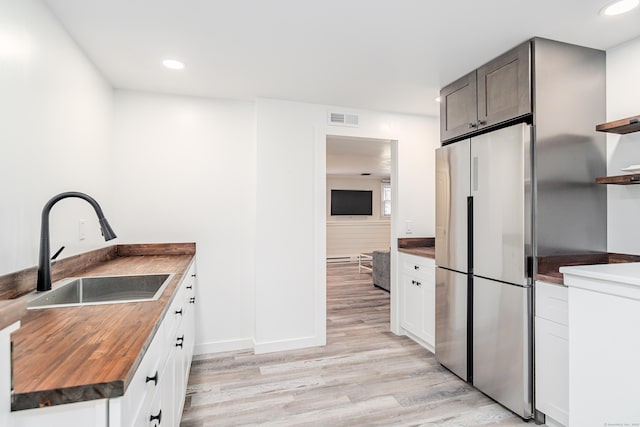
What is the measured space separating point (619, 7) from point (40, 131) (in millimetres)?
3048

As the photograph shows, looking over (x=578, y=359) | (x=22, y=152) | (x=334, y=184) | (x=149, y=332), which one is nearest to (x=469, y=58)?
(x=578, y=359)

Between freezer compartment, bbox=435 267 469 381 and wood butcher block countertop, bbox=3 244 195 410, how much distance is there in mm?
2019

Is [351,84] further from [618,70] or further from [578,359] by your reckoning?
[578,359]

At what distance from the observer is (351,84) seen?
277 centimetres

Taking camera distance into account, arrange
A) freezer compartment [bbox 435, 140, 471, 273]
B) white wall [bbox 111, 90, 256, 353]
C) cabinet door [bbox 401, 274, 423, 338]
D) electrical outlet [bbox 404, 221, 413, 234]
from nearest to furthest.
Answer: freezer compartment [bbox 435, 140, 471, 273] < white wall [bbox 111, 90, 256, 353] < cabinet door [bbox 401, 274, 423, 338] < electrical outlet [bbox 404, 221, 413, 234]

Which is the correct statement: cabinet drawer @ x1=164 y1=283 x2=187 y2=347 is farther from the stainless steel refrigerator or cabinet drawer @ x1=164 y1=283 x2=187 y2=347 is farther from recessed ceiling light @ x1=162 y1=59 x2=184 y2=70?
the stainless steel refrigerator

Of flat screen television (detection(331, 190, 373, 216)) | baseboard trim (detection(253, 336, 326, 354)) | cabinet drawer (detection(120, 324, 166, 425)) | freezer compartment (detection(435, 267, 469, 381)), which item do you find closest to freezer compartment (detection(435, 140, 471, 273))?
freezer compartment (detection(435, 267, 469, 381))

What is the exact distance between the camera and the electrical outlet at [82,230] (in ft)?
7.05

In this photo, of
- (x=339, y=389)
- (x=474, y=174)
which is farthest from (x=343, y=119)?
(x=339, y=389)

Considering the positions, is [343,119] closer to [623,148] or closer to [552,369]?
[623,148]

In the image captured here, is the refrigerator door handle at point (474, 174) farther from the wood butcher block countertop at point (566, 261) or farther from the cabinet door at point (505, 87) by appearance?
the wood butcher block countertop at point (566, 261)

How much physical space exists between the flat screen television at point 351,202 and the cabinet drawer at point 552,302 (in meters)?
7.24

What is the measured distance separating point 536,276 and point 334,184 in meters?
7.46

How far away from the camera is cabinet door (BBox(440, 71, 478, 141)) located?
2.50 meters
